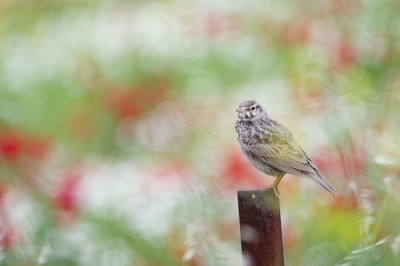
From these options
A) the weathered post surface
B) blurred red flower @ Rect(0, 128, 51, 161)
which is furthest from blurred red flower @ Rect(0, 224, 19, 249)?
the weathered post surface

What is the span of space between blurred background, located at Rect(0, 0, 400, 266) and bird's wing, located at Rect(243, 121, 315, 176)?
6.2 inches

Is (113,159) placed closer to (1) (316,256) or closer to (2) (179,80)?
(2) (179,80)

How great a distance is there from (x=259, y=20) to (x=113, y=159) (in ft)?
6.68

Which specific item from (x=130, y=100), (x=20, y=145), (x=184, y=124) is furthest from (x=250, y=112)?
(x=130, y=100)

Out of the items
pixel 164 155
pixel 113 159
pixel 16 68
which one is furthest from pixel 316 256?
pixel 16 68

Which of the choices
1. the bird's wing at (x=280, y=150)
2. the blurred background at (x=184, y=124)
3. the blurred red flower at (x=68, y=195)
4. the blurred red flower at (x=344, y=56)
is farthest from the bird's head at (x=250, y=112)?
the blurred red flower at (x=344, y=56)

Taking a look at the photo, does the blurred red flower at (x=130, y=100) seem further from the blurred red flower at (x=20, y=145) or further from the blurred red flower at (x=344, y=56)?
the blurred red flower at (x=344, y=56)

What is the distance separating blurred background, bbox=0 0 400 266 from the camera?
232 centimetres

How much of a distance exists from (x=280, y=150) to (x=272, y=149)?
0.03 meters

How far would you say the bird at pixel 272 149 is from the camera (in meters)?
2.04

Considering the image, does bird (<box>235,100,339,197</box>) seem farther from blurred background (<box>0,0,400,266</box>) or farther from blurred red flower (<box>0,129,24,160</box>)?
blurred red flower (<box>0,129,24,160</box>)

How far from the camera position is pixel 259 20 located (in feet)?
17.0

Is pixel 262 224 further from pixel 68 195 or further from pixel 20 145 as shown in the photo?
pixel 20 145

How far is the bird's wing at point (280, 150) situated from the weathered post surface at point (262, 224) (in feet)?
1.37
